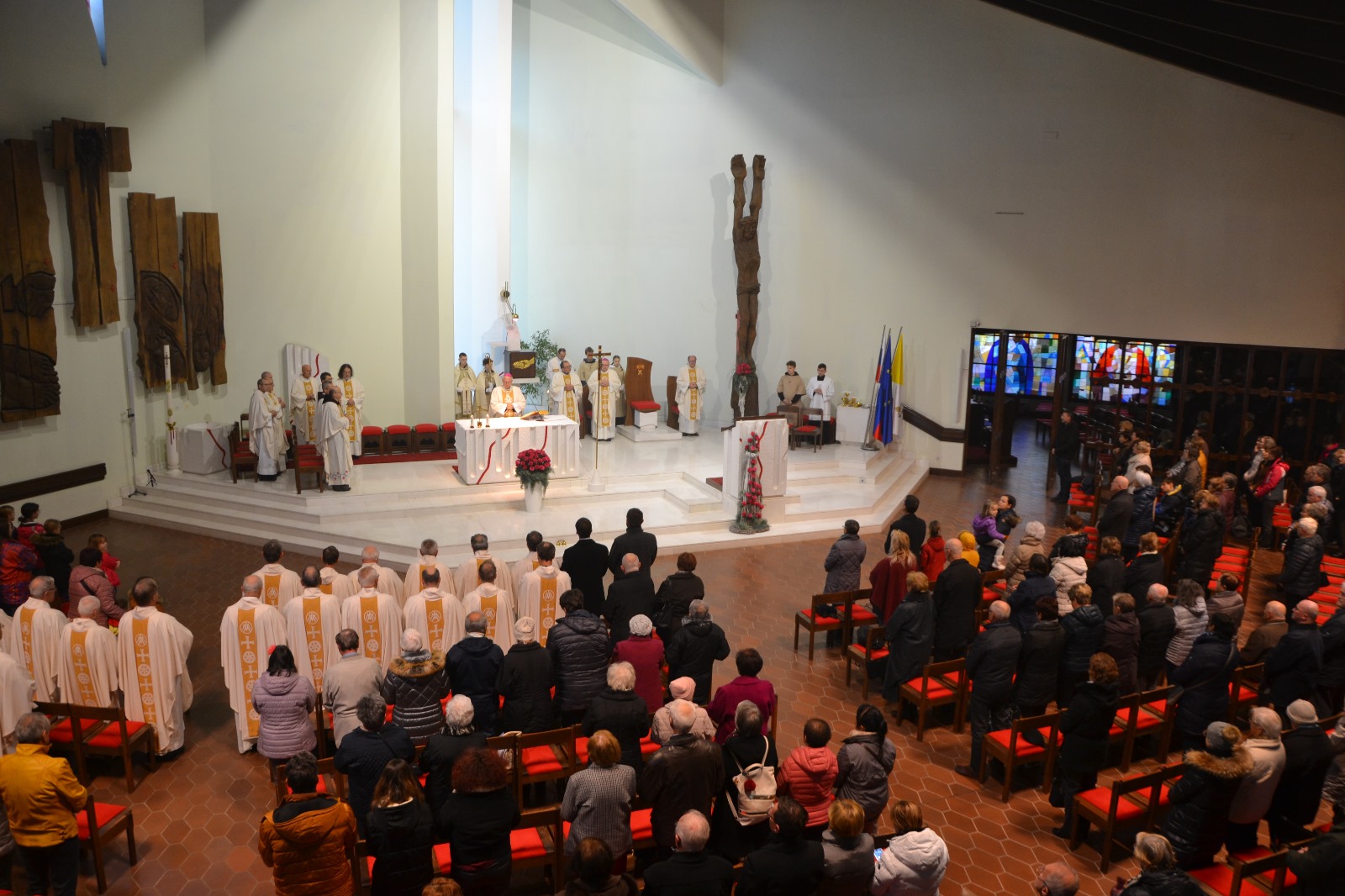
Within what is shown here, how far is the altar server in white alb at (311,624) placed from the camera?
7402 mm

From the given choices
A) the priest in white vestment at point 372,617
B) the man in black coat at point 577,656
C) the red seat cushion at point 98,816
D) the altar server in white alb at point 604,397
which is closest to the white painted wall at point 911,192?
the altar server in white alb at point 604,397

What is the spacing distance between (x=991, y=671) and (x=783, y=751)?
1.63 metres

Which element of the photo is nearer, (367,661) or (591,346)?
(367,661)

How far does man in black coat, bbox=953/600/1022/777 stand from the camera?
22.6 ft

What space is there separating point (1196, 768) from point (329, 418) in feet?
34.3

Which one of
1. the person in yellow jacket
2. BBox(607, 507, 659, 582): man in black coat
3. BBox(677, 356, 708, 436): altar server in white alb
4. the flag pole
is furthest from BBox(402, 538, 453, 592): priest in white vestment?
the flag pole

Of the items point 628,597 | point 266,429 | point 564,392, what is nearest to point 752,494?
point 564,392

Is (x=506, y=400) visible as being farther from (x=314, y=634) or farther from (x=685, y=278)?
(x=314, y=634)

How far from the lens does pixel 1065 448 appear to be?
46.2 ft

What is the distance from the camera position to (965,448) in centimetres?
1661

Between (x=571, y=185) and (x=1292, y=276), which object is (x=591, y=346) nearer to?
(x=571, y=185)

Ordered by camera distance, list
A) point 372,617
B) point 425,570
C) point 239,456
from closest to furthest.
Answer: point 372,617 → point 425,570 → point 239,456

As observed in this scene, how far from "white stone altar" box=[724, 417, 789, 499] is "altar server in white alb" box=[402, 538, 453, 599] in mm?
5119

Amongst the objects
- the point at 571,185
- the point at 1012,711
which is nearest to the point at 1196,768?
the point at 1012,711
